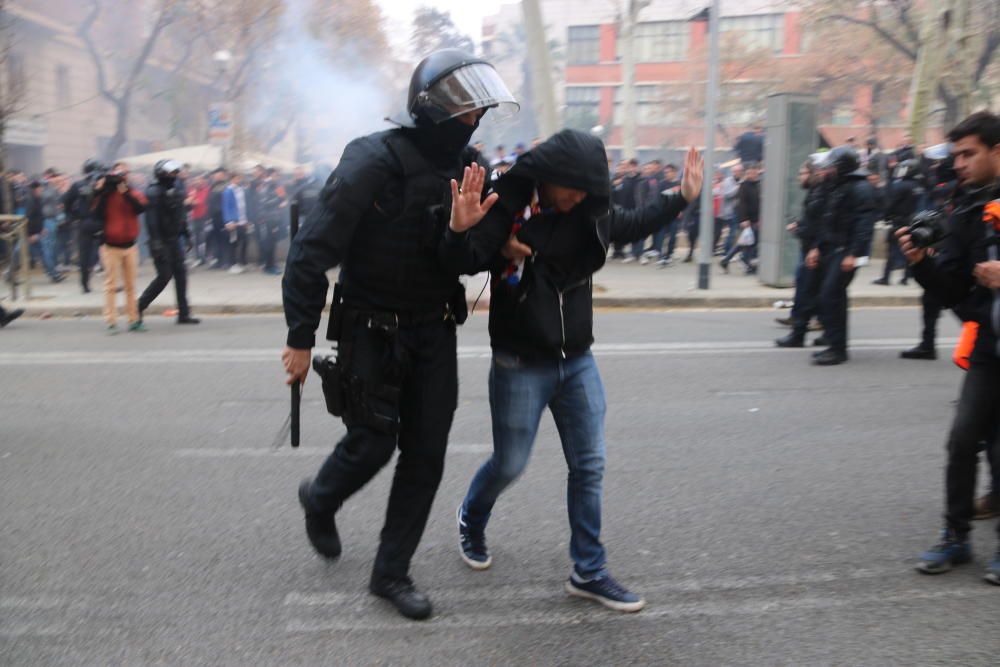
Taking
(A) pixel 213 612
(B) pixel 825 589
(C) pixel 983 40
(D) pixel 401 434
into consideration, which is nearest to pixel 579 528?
(D) pixel 401 434

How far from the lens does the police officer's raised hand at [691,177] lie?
11.8 feet

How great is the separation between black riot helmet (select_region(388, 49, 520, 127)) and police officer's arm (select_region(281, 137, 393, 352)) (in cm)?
17

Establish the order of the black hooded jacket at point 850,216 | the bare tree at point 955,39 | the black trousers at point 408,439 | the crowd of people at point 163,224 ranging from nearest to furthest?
the black trousers at point 408,439
the black hooded jacket at point 850,216
the crowd of people at point 163,224
the bare tree at point 955,39

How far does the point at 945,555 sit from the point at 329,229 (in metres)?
2.56

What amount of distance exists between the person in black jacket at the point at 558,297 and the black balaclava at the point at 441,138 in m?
0.20

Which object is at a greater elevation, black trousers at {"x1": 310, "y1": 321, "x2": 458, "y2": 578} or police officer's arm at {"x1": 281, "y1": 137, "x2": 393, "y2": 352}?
police officer's arm at {"x1": 281, "y1": 137, "x2": 393, "y2": 352}

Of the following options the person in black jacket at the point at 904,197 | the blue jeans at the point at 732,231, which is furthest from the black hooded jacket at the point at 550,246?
the blue jeans at the point at 732,231

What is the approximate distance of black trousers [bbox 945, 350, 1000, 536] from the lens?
3.81 meters

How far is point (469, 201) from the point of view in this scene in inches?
121

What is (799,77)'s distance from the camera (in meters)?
39.9

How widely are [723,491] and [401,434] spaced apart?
79.9 inches

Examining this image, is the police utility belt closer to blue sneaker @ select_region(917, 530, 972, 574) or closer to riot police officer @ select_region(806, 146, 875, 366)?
blue sneaker @ select_region(917, 530, 972, 574)

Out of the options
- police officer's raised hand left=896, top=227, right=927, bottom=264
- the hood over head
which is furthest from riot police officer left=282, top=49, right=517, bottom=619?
police officer's raised hand left=896, top=227, right=927, bottom=264

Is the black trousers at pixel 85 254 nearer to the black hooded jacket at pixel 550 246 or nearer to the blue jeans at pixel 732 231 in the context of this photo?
the blue jeans at pixel 732 231
